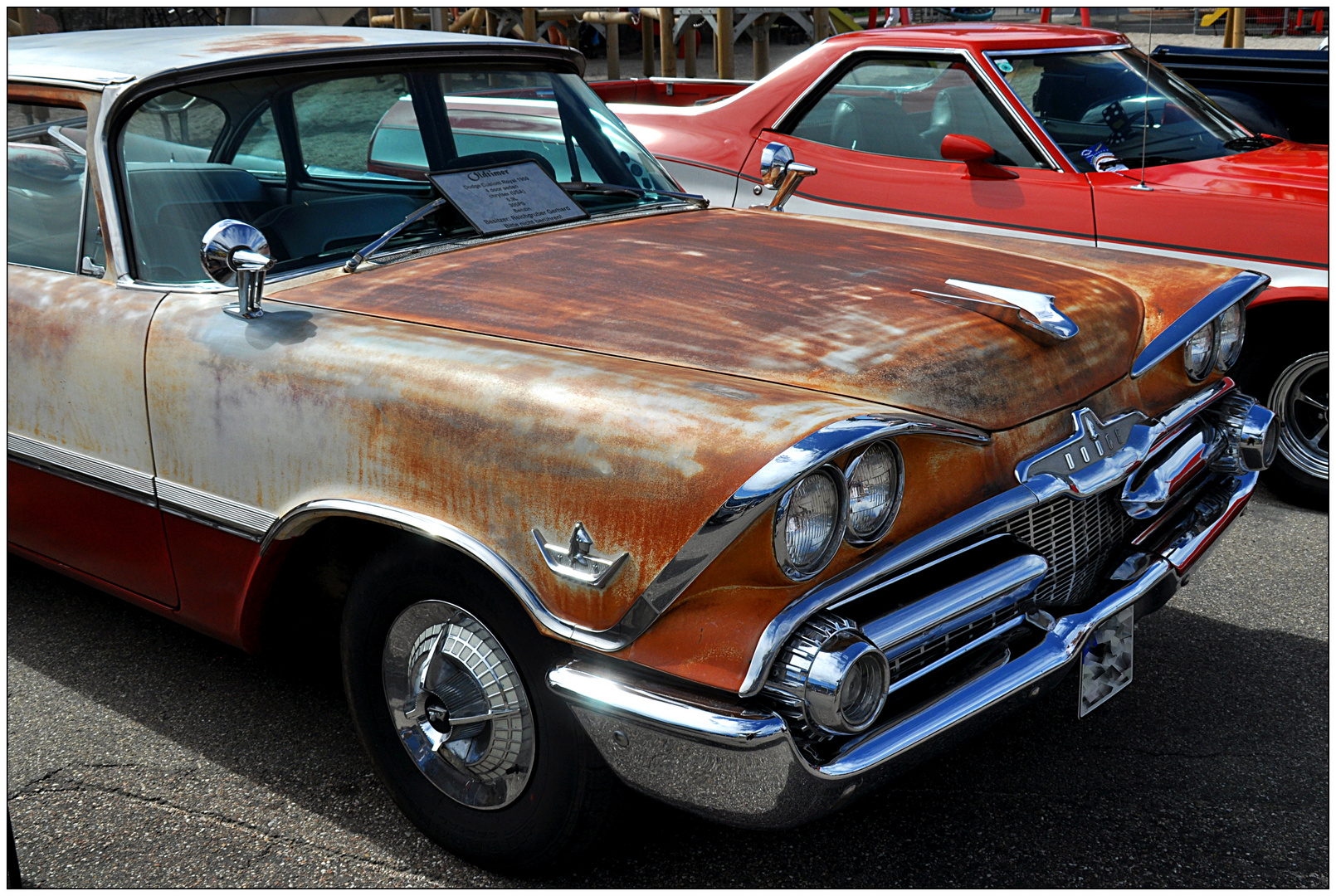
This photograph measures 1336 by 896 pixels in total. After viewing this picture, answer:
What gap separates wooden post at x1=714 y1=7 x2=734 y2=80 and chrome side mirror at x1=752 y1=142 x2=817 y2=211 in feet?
20.6

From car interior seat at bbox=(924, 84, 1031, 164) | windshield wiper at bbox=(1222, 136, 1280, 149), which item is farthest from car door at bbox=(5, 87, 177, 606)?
windshield wiper at bbox=(1222, 136, 1280, 149)

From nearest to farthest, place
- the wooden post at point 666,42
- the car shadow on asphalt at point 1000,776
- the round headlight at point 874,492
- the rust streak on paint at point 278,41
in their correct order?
the round headlight at point 874,492
the car shadow on asphalt at point 1000,776
the rust streak on paint at point 278,41
the wooden post at point 666,42

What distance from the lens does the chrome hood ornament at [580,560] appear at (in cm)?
181

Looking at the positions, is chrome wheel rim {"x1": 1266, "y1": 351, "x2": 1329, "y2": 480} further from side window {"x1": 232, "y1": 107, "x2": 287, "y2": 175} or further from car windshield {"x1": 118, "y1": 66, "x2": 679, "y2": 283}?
side window {"x1": 232, "y1": 107, "x2": 287, "y2": 175}

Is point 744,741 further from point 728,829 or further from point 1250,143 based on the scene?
point 1250,143

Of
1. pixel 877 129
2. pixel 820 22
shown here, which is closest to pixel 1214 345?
pixel 877 129

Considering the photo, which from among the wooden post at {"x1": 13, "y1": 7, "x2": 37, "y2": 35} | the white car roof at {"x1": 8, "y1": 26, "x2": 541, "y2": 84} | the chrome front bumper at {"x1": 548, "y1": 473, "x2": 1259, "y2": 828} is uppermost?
the wooden post at {"x1": 13, "y1": 7, "x2": 37, "y2": 35}

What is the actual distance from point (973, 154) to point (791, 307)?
102 inches

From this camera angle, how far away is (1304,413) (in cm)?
427

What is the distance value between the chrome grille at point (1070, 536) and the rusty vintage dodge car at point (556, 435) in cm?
1

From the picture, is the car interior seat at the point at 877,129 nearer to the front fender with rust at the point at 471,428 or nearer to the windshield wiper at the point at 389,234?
the windshield wiper at the point at 389,234

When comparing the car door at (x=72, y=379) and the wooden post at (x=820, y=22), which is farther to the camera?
the wooden post at (x=820, y=22)

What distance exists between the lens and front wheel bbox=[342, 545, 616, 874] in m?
2.03

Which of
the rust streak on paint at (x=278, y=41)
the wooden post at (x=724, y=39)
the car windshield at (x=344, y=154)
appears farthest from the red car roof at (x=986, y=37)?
the wooden post at (x=724, y=39)
